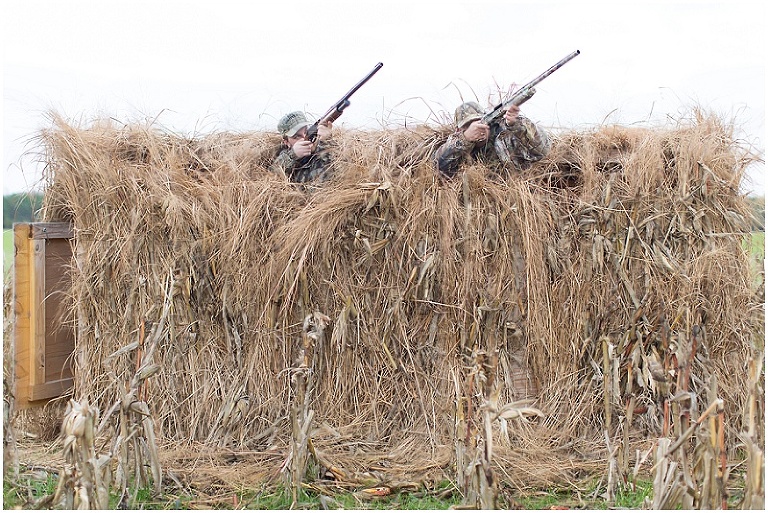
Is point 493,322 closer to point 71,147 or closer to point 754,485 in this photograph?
point 754,485

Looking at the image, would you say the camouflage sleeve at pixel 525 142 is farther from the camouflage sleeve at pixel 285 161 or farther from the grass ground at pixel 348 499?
the grass ground at pixel 348 499

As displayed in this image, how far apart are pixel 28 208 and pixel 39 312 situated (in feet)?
2.43

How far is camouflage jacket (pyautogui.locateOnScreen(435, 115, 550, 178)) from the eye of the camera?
181 inches

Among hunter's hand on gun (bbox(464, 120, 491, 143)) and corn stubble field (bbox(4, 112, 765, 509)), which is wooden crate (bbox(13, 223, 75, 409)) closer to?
corn stubble field (bbox(4, 112, 765, 509))

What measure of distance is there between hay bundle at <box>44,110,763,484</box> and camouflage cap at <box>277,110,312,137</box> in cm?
74

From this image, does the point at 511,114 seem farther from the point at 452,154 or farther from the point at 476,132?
the point at 452,154

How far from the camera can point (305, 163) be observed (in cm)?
502

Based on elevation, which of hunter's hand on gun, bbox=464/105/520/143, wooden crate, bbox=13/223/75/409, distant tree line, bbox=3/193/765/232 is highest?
hunter's hand on gun, bbox=464/105/520/143

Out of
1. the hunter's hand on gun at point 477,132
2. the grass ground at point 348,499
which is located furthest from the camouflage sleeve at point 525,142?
the grass ground at point 348,499

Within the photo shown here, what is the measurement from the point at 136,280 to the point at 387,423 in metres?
1.88

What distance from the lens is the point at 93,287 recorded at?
15.1ft

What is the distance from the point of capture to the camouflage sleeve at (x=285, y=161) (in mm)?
4884

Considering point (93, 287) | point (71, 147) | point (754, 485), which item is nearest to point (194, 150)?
point (71, 147)

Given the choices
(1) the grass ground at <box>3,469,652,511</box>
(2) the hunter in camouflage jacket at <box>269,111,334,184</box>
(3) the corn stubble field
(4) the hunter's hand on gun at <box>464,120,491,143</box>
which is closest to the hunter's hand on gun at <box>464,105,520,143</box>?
(4) the hunter's hand on gun at <box>464,120,491,143</box>
